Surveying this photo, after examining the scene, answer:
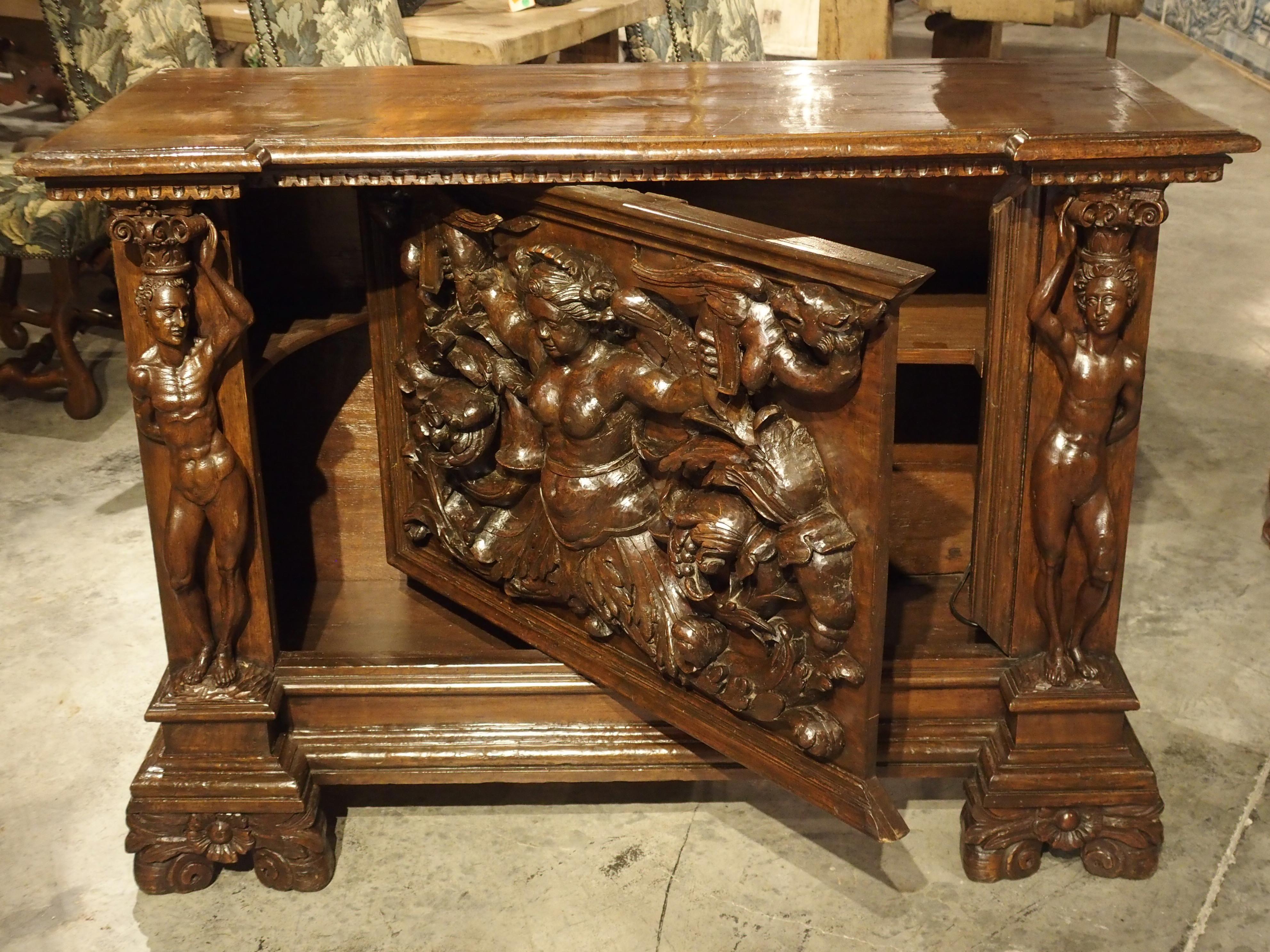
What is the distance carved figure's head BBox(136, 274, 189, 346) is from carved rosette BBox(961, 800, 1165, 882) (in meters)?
1.42

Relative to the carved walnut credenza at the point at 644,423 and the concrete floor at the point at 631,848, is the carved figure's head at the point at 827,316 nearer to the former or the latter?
the carved walnut credenza at the point at 644,423

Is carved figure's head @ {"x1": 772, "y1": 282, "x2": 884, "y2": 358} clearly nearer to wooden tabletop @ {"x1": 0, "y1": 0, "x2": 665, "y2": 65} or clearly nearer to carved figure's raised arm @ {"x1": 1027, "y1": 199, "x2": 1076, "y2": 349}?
carved figure's raised arm @ {"x1": 1027, "y1": 199, "x2": 1076, "y2": 349}

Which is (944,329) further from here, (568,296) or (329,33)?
(329,33)

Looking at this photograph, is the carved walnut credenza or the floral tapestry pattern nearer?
the carved walnut credenza

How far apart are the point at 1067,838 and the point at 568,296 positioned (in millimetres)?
1173

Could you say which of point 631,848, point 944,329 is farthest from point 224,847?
point 944,329

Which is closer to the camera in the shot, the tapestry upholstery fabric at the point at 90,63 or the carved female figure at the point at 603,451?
the carved female figure at the point at 603,451

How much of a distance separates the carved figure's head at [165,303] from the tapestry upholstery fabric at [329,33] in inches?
85.0

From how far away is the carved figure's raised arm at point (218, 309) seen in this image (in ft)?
6.75

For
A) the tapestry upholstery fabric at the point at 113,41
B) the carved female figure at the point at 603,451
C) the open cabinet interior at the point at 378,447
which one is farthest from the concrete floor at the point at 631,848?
the tapestry upholstery fabric at the point at 113,41

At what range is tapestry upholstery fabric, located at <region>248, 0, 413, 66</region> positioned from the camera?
13.1 feet

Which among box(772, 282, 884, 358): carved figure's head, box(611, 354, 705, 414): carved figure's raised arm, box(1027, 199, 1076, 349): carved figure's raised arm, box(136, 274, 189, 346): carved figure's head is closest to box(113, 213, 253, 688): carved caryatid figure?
box(136, 274, 189, 346): carved figure's head

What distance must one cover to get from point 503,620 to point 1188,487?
6.75 ft

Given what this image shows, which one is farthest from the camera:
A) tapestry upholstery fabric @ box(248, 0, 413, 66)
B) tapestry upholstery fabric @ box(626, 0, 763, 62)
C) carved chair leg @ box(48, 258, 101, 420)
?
tapestry upholstery fabric @ box(626, 0, 763, 62)
